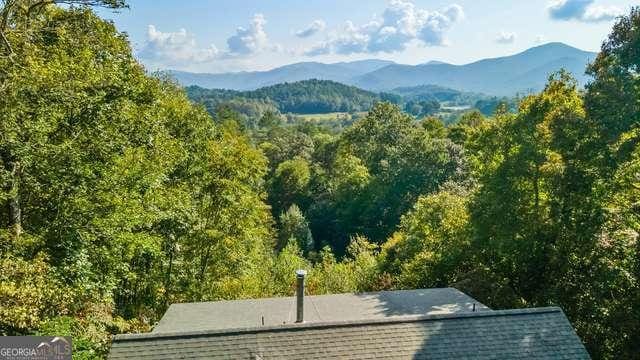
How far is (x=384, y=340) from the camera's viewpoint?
14289 millimetres

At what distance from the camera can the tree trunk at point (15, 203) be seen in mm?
16281

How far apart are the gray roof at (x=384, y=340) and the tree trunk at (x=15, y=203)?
235 inches

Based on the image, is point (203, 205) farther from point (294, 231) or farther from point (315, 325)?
point (294, 231)

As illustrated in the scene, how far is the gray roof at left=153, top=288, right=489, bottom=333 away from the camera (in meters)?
16.5

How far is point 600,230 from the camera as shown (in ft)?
69.3

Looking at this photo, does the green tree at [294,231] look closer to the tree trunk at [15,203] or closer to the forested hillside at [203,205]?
the forested hillside at [203,205]

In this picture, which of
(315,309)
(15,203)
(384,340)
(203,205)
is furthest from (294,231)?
(384,340)

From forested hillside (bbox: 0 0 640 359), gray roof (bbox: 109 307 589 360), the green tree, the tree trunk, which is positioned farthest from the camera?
the green tree

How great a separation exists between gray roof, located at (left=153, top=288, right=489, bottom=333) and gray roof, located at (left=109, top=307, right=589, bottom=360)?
6.18 feet

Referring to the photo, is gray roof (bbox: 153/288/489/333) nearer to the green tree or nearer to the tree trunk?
the tree trunk

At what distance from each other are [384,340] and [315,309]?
3.86m

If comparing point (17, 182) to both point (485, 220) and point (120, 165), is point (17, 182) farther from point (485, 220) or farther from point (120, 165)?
point (485, 220)

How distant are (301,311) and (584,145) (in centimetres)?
1306

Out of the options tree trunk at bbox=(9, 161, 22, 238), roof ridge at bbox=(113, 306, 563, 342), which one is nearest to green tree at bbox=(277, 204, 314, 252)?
tree trunk at bbox=(9, 161, 22, 238)
